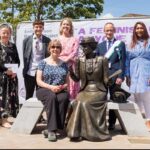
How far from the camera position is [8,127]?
820 centimetres

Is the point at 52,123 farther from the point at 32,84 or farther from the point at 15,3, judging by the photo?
the point at 15,3

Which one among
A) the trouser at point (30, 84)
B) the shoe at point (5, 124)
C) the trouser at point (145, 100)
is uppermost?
the trouser at point (30, 84)

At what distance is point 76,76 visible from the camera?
758 centimetres

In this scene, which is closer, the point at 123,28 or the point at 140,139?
the point at 140,139

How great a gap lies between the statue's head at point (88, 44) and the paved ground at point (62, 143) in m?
1.44

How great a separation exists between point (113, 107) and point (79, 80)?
71cm

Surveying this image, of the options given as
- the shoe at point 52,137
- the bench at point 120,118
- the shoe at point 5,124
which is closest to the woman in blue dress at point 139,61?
the bench at point 120,118

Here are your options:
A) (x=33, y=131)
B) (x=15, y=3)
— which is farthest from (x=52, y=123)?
(x=15, y=3)

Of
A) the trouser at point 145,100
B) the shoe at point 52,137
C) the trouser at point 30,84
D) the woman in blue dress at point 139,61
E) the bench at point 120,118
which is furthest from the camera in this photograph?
the trouser at point 30,84

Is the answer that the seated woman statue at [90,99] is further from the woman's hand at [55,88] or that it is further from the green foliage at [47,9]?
the green foliage at [47,9]

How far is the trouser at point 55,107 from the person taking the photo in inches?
281

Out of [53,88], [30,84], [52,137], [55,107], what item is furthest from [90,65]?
[30,84]

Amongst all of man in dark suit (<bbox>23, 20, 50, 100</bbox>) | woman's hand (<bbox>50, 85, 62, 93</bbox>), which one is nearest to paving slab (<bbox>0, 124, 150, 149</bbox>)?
woman's hand (<bbox>50, 85, 62, 93</bbox>)

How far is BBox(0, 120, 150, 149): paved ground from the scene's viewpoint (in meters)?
6.58
